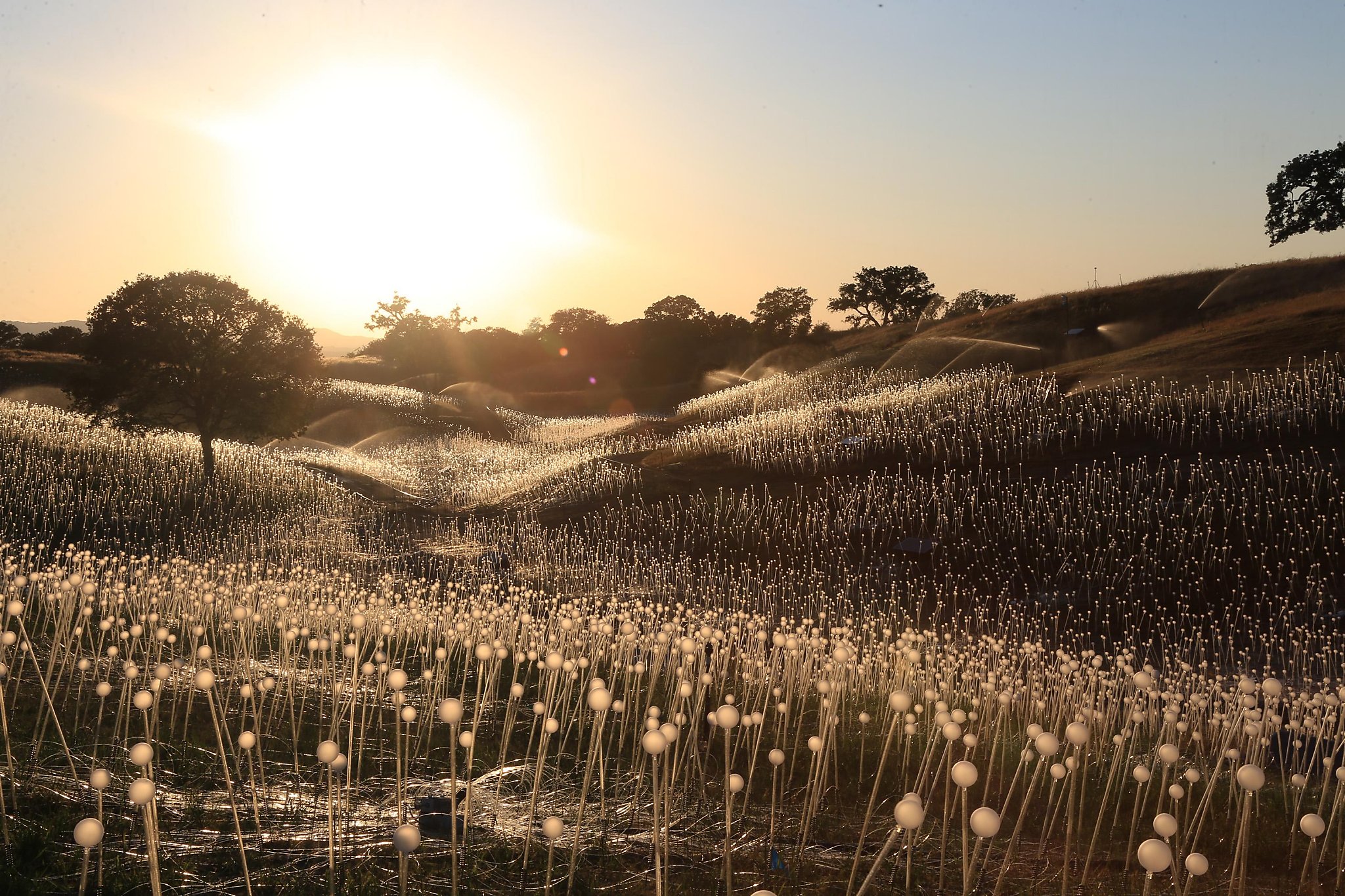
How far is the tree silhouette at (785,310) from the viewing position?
8825 centimetres

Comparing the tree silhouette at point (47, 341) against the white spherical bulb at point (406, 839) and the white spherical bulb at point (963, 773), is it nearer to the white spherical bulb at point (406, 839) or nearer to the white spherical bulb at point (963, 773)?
the white spherical bulb at point (406, 839)

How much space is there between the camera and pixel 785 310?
88812mm

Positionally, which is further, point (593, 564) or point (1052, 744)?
point (593, 564)

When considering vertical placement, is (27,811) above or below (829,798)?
above

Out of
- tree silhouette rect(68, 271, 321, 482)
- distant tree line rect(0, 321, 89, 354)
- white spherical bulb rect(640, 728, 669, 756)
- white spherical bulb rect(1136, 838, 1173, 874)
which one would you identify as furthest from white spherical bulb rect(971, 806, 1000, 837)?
distant tree line rect(0, 321, 89, 354)

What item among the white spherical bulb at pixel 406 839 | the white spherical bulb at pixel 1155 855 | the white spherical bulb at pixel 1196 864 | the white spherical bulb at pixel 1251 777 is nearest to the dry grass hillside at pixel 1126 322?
the white spherical bulb at pixel 1251 777

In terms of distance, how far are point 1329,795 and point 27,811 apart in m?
9.56

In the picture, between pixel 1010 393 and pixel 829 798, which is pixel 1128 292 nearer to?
pixel 1010 393

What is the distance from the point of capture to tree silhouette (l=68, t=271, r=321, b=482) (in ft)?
87.4

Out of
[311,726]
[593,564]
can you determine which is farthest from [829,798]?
[593,564]

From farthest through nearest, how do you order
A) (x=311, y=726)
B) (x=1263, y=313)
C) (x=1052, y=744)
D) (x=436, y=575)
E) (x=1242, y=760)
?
(x=1263, y=313) → (x=436, y=575) → (x=1242, y=760) → (x=311, y=726) → (x=1052, y=744)

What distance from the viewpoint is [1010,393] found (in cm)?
2844

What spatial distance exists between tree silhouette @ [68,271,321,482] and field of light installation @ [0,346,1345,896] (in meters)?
1.88

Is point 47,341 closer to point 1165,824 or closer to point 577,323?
point 577,323
